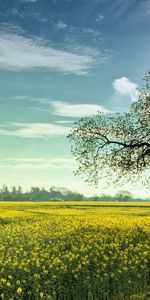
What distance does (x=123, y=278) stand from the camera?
61.5ft

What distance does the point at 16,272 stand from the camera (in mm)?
17922

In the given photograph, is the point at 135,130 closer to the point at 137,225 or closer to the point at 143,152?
the point at 143,152

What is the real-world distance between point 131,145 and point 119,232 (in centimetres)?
733

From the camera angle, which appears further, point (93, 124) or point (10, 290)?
point (93, 124)

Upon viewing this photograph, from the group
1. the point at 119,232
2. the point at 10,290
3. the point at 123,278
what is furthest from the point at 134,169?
the point at 10,290

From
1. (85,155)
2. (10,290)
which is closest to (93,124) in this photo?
(85,155)

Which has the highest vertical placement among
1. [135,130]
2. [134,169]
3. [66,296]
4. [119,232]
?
[135,130]

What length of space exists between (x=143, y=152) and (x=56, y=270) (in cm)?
1538

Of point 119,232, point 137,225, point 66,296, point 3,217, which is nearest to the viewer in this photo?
point 66,296

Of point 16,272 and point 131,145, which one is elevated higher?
point 131,145

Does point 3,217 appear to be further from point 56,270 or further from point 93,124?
point 56,270

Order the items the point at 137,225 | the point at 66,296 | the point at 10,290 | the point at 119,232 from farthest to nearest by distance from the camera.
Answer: the point at 137,225, the point at 119,232, the point at 66,296, the point at 10,290

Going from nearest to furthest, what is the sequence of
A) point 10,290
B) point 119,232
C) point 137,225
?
point 10,290 → point 119,232 → point 137,225

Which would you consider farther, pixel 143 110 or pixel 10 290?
pixel 143 110
